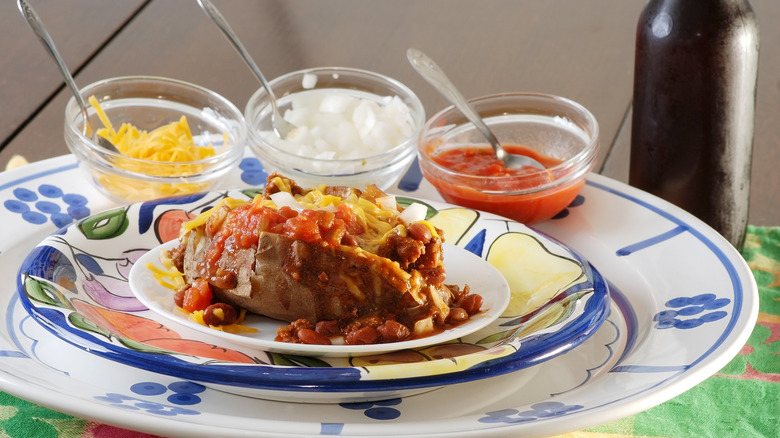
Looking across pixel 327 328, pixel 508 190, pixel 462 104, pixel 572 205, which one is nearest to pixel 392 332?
pixel 327 328

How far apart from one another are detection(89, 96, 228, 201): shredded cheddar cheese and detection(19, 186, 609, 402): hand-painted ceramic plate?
27 cm

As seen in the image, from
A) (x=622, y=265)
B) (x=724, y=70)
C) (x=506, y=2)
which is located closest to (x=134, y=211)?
(x=622, y=265)

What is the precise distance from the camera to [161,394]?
8.76ft

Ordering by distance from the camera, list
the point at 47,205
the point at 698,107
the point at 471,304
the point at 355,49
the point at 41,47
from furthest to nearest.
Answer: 1. the point at 355,49
2. the point at 41,47
3. the point at 47,205
4. the point at 698,107
5. the point at 471,304

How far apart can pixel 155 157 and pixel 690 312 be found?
7.35ft

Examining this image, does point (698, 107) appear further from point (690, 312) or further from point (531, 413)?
point (531, 413)

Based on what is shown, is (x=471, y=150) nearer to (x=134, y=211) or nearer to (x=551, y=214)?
(x=551, y=214)

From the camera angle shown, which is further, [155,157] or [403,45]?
[403,45]

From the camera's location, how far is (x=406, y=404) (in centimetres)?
270

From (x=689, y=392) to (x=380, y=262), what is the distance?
101 centimetres

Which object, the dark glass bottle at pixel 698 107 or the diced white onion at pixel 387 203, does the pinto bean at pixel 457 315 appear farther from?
the dark glass bottle at pixel 698 107

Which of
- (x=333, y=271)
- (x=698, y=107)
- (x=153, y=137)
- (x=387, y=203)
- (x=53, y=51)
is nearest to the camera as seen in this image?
(x=333, y=271)

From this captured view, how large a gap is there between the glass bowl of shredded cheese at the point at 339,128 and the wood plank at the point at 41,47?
139cm

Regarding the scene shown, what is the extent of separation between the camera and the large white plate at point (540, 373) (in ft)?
8.10
